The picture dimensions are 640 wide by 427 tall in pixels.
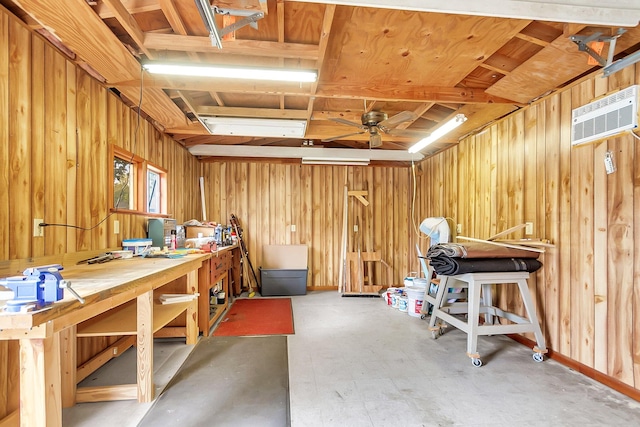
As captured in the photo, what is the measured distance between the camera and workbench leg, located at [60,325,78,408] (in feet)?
6.24

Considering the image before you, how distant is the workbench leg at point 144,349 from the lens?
6.40 ft

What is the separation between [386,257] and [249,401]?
4000 mm

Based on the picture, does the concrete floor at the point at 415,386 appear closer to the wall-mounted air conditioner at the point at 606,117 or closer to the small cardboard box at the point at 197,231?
the small cardboard box at the point at 197,231

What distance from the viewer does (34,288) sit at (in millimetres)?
999

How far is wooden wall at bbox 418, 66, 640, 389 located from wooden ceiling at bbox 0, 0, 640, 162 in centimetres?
36

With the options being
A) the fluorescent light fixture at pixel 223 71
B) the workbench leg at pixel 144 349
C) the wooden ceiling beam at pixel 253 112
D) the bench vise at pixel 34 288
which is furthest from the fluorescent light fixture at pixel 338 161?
the bench vise at pixel 34 288

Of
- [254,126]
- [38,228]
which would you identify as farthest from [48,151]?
[254,126]

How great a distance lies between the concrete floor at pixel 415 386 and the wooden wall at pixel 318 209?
7.65 feet

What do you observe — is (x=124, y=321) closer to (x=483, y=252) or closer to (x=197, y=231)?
(x=197, y=231)

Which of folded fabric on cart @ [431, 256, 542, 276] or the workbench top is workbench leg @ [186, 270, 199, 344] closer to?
the workbench top

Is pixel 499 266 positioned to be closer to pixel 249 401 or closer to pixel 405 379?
pixel 405 379

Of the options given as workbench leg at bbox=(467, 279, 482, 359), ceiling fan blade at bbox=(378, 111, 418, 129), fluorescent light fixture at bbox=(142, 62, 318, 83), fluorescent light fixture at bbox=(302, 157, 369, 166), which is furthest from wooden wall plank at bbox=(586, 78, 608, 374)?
fluorescent light fixture at bbox=(302, 157, 369, 166)

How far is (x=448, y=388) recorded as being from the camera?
2.13 m

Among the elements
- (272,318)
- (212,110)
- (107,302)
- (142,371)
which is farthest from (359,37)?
(272,318)
